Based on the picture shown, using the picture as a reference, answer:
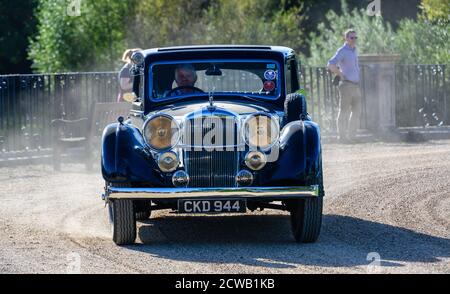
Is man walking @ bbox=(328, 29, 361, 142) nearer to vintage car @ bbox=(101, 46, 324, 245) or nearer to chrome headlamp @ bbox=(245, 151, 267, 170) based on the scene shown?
vintage car @ bbox=(101, 46, 324, 245)

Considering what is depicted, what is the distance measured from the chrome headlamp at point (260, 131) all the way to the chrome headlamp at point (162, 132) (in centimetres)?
59

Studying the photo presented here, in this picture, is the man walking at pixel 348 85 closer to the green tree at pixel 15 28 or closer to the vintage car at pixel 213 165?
the vintage car at pixel 213 165

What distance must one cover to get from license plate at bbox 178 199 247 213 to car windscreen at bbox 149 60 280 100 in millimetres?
1642

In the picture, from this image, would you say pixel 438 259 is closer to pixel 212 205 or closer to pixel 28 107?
pixel 212 205

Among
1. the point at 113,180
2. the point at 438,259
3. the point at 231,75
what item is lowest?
the point at 438,259

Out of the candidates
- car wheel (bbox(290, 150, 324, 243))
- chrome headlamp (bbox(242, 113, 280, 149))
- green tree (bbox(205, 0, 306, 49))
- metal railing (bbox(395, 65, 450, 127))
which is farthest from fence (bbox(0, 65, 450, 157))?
car wheel (bbox(290, 150, 324, 243))

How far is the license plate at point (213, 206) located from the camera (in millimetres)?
10016

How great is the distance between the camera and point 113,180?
10234 millimetres

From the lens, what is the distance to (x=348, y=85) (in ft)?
65.8

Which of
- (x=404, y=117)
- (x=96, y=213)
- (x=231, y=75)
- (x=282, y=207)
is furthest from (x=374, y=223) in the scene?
(x=404, y=117)

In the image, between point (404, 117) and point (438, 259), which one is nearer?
point (438, 259)

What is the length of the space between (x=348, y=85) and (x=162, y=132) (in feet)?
33.3

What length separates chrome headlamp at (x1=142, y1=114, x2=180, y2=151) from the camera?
33.7 feet
